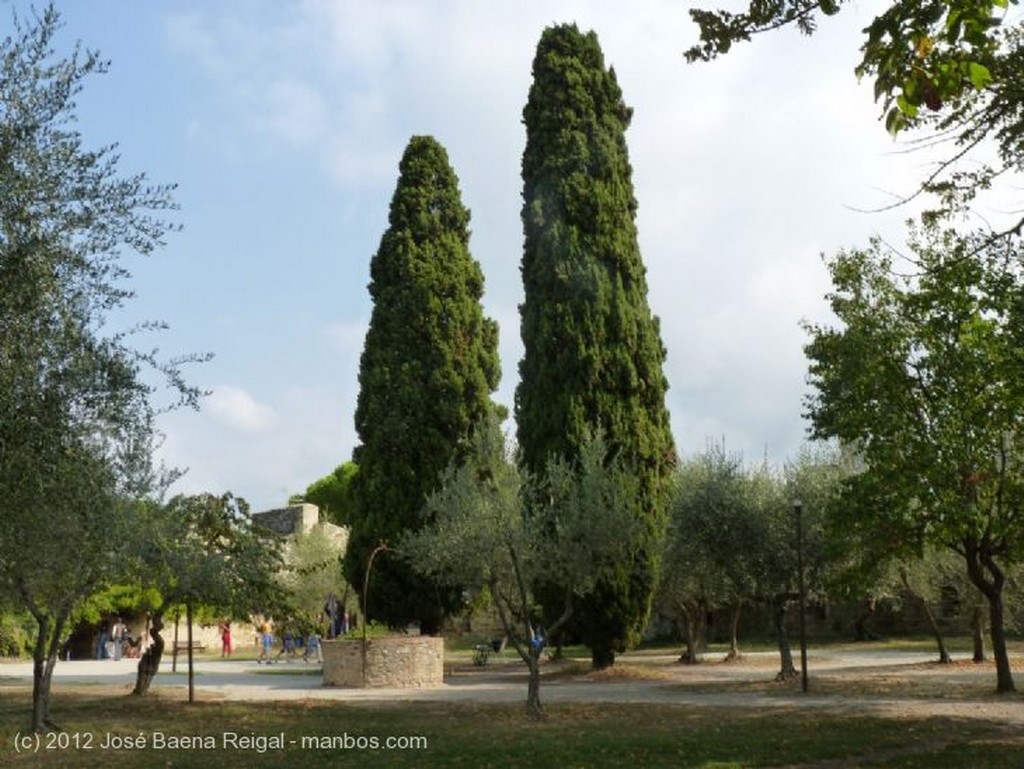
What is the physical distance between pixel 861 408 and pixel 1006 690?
613 cm

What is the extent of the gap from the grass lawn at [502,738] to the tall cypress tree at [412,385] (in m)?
11.0

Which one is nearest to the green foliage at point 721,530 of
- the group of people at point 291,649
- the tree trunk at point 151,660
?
the tree trunk at point 151,660

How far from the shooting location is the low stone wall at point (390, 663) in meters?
24.5

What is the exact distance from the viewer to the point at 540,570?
17.6m

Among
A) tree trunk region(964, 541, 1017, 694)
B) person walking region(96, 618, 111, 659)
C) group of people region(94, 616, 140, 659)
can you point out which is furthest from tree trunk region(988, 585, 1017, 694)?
person walking region(96, 618, 111, 659)

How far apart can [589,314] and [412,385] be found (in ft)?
19.6

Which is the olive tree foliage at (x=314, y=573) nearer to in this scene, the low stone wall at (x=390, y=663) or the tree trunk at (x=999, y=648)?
the low stone wall at (x=390, y=663)

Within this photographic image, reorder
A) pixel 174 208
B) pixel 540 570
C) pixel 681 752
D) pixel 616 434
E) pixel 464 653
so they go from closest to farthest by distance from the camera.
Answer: pixel 174 208
pixel 681 752
pixel 540 570
pixel 616 434
pixel 464 653

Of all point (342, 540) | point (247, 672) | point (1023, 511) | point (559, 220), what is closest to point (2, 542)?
point (1023, 511)

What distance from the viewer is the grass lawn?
11.9 metres

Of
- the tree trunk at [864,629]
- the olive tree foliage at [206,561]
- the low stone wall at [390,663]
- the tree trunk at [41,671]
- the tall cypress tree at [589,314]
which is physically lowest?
the tree trunk at [864,629]

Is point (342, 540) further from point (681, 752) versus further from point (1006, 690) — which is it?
point (681, 752)

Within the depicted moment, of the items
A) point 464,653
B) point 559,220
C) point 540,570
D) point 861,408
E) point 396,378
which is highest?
point 559,220

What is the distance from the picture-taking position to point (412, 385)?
29891 millimetres
